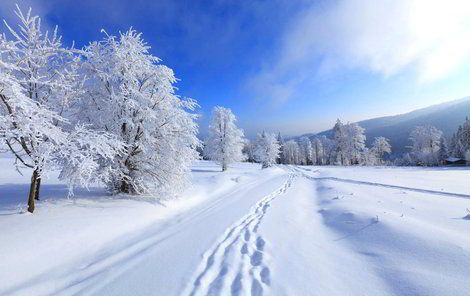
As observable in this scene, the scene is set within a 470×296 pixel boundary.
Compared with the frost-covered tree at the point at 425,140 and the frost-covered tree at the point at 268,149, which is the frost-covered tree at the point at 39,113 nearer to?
the frost-covered tree at the point at 268,149

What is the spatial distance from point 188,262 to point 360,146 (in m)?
77.9

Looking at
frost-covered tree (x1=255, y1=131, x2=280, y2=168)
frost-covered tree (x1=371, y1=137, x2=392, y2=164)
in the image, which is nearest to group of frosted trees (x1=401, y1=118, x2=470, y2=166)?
frost-covered tree (x1=371, y1=137, x2=392, y2=164)

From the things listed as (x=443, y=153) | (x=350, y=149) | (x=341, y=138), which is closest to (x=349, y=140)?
(x=341, y=138)

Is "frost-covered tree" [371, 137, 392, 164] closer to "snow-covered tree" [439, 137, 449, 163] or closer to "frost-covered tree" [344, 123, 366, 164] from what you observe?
"frost-covered tree" [344, 123, 366, 164]

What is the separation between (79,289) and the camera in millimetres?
5004

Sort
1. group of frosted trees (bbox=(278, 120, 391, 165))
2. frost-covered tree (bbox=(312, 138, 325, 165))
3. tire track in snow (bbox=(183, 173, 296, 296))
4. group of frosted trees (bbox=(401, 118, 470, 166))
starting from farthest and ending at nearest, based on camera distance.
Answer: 1. frost-covered tree (bbox=(312, 138, 325, 165))
2. group of frosted trees (bbox=(278, 120, 391, 165))
3. group of frosted trees (bbox=(401, 118, 470, 166))
4. tire track in snow (bbox=(183, 173, 296, 296))

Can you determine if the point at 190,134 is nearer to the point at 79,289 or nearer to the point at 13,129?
the point at 13,129

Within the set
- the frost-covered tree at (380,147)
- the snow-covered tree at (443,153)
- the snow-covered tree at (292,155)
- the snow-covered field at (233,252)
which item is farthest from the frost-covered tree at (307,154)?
the snow-covered field at (233,252)

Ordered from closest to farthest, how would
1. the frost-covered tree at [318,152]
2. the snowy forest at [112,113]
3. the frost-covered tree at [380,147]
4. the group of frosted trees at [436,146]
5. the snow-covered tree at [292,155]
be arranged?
the snowy forest at [112,113]
the group of frosted trees at [436,146]
the frost-covered tree at [380,147]
the frost-covered tree at [318,152]
the snow-covered tree at [292,155]

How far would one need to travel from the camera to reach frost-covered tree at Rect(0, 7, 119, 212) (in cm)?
697

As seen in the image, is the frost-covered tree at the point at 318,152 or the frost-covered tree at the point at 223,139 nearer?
the frost-covered tree at the point at 223,139

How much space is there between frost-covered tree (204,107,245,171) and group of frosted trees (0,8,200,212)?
94.8 ft

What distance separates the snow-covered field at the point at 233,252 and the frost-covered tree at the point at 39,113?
164cm

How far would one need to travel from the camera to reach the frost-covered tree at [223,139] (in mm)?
43312
